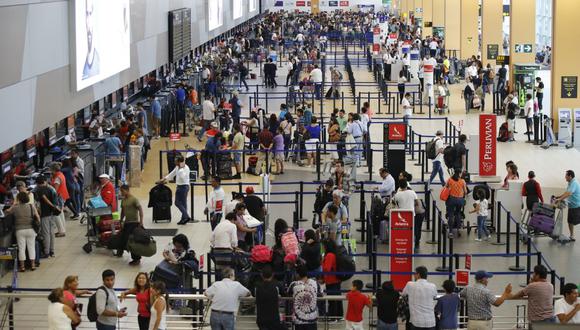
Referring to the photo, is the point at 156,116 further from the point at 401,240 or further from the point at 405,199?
the point at 401,240

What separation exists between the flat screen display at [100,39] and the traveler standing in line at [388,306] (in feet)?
42.3

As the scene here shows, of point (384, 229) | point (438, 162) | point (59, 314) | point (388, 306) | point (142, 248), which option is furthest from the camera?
point (438, 162)

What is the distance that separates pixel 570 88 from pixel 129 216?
18.9 metres

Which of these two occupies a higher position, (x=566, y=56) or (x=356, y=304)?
(x=566, y=56)

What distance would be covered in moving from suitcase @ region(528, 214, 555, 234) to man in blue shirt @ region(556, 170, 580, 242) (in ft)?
1.48

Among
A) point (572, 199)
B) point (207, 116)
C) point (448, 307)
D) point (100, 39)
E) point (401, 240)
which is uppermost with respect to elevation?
point (100, 39)

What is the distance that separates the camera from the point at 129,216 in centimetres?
1816

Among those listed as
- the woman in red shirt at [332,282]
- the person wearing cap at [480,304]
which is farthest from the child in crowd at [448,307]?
the woman in red shirt at [332,282]

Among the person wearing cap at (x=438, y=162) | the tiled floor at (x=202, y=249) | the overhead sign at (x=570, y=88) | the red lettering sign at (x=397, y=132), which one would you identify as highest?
the overhead sign at (x=570, y=88)

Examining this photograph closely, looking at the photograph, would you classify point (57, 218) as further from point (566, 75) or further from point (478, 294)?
point (566, 75)

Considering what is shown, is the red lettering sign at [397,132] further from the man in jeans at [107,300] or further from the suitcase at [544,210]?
the man in jeans at [107,300]

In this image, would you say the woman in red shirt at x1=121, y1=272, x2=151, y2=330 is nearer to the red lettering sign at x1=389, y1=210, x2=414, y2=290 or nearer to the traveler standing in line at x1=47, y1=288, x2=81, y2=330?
the traveler standing in line at x1=47, y1=288, x2=81, y2=330

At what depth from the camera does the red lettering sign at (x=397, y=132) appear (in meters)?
23.3

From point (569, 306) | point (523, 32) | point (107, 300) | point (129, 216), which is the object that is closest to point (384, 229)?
point (129, 216)
